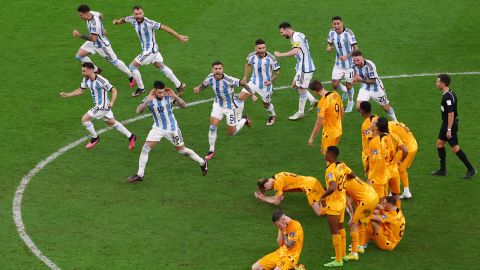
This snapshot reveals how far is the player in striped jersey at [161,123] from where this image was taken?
22500mm

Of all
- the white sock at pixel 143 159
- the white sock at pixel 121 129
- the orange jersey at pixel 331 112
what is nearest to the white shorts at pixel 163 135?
the white sock at pixel 143 159

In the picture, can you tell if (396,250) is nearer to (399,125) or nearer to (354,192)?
(354,192)

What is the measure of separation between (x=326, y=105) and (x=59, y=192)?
633cm

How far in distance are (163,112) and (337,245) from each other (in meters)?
5.62

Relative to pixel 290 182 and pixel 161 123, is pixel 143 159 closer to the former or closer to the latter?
pixel 161 123

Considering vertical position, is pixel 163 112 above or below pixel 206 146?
above

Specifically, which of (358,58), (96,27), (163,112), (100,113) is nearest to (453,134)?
(358,58)

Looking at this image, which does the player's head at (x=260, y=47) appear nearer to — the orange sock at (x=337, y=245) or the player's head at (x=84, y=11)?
the player's head at (x=84, y=11)

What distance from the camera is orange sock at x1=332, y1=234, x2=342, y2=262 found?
19.2 m

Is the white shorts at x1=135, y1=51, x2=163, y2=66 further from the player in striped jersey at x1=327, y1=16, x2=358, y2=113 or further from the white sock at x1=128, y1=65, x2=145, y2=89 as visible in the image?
the player in striped jersey at x1=327, y1=16, x2=358, y2=113

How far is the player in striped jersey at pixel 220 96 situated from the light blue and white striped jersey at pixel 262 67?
3.99 feet

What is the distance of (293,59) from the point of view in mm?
30562

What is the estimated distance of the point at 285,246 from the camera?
18.9 meters

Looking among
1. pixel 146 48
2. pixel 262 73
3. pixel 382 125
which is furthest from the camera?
pixel 146 48
